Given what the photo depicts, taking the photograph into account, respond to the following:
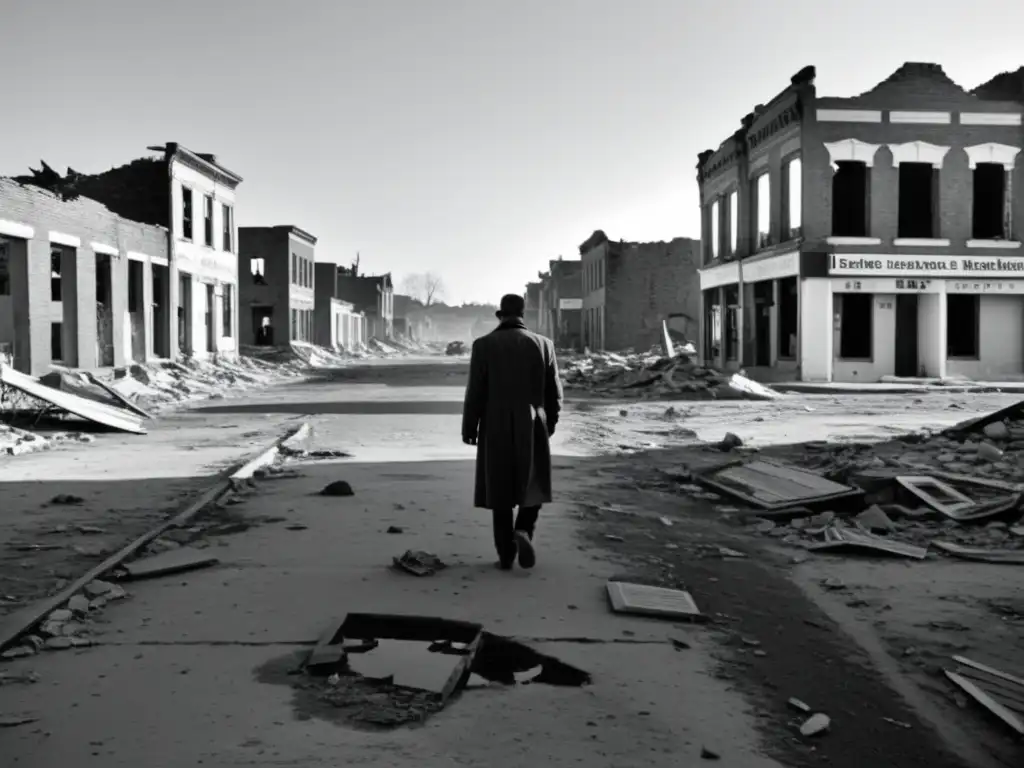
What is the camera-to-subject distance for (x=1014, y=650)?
5.20m

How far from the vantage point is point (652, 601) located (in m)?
5.92

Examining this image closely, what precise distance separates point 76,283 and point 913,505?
22.7m

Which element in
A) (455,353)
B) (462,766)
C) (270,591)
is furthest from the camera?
(455,353)

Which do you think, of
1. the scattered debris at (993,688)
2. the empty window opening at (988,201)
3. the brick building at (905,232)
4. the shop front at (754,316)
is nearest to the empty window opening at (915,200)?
the brick building at (905,232)

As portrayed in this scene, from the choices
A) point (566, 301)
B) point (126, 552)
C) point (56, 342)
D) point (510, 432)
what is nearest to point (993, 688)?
point (510, 432)

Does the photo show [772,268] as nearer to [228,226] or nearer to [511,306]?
[228,226]

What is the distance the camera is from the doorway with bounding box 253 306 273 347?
55.8 meters

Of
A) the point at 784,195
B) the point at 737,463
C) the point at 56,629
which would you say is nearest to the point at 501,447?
the point at 56,629

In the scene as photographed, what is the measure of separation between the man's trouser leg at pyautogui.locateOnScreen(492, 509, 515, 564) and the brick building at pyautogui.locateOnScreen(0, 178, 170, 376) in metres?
18.5

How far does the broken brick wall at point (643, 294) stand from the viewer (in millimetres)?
59125

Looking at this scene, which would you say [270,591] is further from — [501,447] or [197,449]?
[197,449]

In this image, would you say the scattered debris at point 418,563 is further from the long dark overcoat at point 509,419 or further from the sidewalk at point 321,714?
the long dark overcoat at point 509,419

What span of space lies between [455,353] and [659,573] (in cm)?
7892

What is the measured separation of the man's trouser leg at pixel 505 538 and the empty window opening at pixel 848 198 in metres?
26.9
